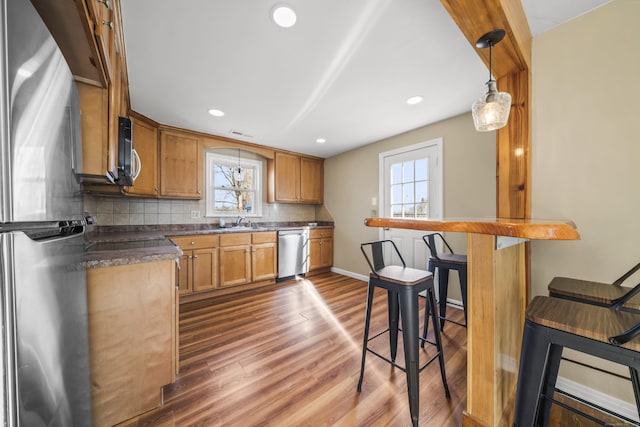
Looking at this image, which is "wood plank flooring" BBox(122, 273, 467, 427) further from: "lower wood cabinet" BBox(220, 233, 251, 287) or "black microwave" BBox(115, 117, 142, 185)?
"black microwave" BBox(115, 117, 142, 185)

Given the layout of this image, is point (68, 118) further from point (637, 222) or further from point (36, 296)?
point (637, 222)

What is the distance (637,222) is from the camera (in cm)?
115

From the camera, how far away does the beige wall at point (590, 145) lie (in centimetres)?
116

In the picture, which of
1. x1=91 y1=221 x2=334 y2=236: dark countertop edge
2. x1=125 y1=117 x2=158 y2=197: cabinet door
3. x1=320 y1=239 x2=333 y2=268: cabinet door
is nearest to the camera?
x1=125 y1=117 x2=158 y2=197: cabinet door

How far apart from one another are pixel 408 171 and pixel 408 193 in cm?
30

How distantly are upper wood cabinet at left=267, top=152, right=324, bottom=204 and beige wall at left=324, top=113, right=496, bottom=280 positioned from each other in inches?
7.8

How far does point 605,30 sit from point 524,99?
0.42 metres

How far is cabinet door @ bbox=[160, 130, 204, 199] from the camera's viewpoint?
116 inches

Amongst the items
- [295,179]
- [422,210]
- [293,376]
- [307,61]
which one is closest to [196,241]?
[295,179]

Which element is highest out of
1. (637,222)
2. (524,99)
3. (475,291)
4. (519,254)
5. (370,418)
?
(524,99)

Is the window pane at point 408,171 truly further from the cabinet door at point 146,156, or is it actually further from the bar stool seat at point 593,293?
the cabinet door at point 146,156

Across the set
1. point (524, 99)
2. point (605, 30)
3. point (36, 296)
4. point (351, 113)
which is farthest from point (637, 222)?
point (36, 296)

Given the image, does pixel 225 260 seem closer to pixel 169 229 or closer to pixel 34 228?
pixel 169 229

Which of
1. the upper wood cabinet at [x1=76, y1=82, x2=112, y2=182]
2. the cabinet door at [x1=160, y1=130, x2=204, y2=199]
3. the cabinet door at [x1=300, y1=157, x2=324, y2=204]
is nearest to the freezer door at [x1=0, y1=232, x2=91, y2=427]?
the upper wood cabinet at [x1=76, y1=82, x2=112, y2=182]
